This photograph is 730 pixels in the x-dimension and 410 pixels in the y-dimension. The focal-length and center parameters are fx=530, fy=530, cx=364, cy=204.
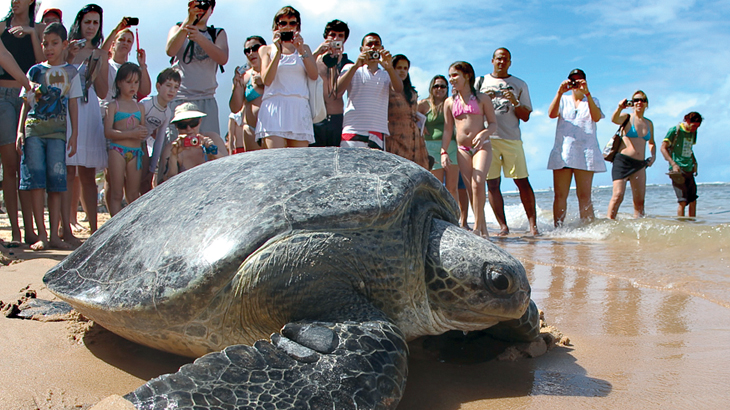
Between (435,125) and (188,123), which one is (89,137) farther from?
(435,125)

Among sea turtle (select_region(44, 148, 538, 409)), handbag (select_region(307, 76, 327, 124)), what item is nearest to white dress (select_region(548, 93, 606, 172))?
handbag (select_region(307, 76, 327, 124))

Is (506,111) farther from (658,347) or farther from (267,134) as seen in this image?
(658,347)

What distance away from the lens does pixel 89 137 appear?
13.5ft

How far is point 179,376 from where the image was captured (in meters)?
1.26

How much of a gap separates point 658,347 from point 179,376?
164 centimetres

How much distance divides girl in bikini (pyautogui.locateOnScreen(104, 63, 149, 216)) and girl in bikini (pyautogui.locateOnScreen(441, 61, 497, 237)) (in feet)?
9.43

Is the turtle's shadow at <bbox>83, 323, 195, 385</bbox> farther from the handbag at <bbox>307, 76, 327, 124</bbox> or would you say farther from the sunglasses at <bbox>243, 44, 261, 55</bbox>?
the sunglasses at <bbox>243, 44, 261, 55</bbox>

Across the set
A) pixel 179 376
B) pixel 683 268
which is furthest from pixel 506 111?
pixel 179 376

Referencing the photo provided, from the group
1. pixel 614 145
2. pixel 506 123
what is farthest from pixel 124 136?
pixel 614 145

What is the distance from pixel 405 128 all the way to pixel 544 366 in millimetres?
3328

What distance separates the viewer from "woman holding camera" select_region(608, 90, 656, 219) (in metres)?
6.79

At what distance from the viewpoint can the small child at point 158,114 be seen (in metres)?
4.23

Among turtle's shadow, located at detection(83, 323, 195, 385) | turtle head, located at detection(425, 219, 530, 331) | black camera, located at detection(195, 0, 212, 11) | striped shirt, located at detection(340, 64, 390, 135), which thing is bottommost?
turtle's shadow, located at detection(83, 323, 195, 385)

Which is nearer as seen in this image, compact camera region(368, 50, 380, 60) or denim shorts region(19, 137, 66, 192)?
denim shorts region(19, 137, 66, 192)
